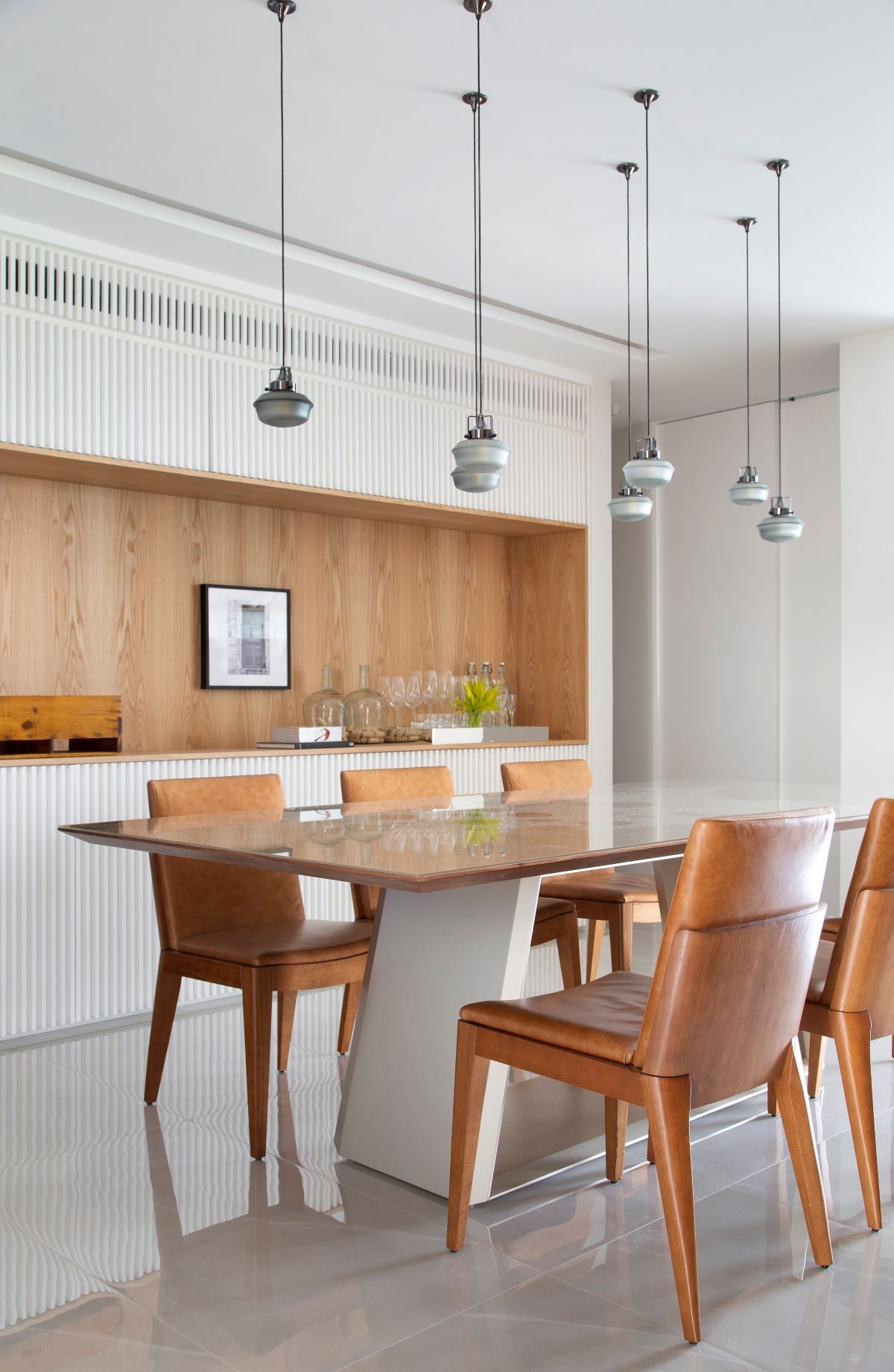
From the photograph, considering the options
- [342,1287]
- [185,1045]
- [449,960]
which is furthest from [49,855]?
[342,1287]

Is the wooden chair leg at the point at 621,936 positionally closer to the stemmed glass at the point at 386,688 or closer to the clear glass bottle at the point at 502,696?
the stemmed glass at the point at 386,688

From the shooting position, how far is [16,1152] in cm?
279

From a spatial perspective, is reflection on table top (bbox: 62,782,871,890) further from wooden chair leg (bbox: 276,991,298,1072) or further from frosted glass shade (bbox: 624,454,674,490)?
frosted glass shade (bbox: 624,454,674,490)

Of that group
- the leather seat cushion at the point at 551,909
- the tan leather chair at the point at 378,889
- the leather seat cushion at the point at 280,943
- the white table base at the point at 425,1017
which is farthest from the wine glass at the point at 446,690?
the white table base at the point at 425,1017

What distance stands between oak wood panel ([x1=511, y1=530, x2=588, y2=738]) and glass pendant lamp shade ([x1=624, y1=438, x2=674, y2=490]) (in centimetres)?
232

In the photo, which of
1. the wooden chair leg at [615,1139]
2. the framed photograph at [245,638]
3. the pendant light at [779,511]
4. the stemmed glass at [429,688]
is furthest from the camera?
the stemmed glass at [429,688]

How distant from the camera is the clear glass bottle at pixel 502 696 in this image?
5.70 metres

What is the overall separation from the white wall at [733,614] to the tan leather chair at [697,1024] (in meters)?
4.47

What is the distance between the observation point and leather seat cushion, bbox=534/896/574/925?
11.2ft

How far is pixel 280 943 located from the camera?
9.61 ft

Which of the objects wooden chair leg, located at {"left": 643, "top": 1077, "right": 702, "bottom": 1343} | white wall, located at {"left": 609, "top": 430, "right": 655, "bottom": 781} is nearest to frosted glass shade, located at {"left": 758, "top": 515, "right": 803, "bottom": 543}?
wooden chair leg, located at {"left": 643, "top": 1077, "right": 702, "bottom": 1343}

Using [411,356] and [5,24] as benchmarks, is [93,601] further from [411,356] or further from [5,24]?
[5,24]

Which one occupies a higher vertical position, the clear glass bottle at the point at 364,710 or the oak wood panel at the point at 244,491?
the oak wood panel at the point at 244,491

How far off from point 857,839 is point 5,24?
4911 millimetres
